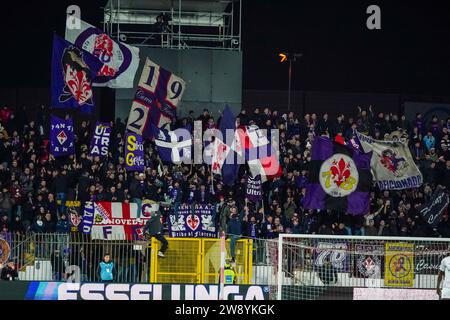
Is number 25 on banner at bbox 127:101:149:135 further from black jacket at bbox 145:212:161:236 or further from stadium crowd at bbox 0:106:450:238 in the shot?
black jacket at bbox 145:212:161:236

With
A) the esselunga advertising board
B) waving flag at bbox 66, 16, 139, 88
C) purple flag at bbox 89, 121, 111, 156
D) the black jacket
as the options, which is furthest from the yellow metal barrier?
waving flag at bbox 66, 16, 139, 88

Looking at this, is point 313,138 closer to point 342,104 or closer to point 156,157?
point 156,157

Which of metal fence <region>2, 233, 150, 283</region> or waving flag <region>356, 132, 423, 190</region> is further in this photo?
waving flag <region>356, 132, 423, 190</region>

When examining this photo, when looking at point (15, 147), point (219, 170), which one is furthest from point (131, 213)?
point (15, 147)

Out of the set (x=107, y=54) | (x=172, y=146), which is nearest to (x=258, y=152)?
(x=172, y=146)

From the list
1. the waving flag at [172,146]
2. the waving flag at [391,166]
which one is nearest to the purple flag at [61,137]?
the waving flag at [172,146]

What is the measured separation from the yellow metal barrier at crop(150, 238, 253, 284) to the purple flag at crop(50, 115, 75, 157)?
687cm

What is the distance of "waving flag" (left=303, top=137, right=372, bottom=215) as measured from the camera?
100ft

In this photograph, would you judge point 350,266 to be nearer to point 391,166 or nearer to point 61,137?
point 391,166

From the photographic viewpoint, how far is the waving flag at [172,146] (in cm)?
3175

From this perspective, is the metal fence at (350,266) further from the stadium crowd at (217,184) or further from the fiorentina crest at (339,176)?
the fiorentina crest at (339,176)

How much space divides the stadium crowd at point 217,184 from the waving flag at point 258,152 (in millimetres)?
405

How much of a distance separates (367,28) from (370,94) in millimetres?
2809

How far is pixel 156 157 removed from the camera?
3231 cm
